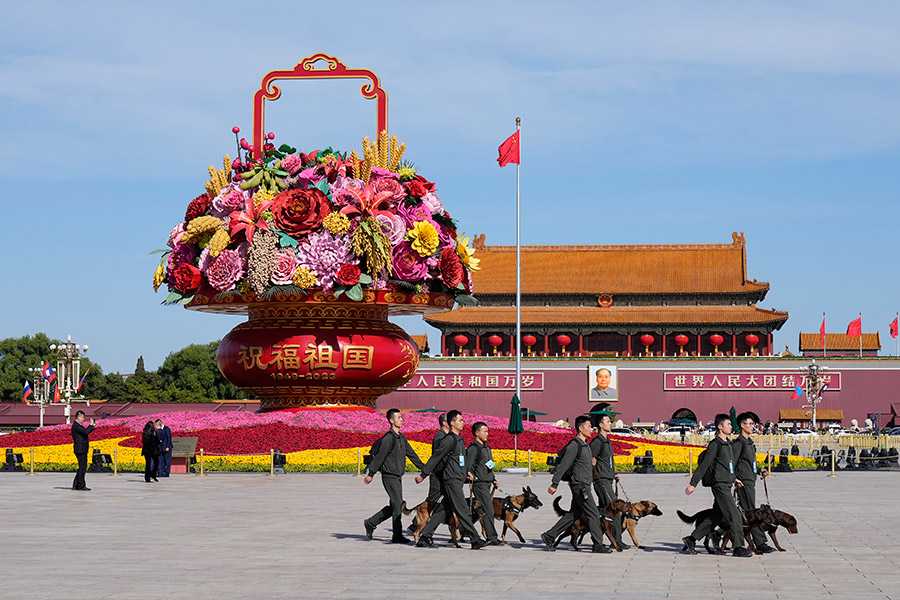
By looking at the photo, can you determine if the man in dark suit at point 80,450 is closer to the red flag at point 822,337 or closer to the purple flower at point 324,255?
the purple flower at point 324,255

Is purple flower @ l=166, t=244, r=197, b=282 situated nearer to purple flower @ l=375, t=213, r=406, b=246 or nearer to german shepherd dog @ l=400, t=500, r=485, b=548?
purple flower @ l=375, t=213, r=406, b=246

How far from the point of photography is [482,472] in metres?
14.5

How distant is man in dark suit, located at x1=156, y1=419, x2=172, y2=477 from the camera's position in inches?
1044

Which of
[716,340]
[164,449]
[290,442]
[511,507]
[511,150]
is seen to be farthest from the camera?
[716,340]

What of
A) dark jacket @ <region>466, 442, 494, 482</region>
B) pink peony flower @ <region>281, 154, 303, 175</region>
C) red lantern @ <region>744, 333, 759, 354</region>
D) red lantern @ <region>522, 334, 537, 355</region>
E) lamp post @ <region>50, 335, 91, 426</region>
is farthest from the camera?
red lantern @ <region>522, 334, 537, 355</region>

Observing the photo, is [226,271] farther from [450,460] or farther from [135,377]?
[135,377]

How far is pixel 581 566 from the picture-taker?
496 inches

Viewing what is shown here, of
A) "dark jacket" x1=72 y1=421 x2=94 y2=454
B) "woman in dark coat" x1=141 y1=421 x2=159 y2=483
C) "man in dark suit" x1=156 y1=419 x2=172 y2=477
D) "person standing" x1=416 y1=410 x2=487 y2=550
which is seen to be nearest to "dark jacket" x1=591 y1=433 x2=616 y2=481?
"person standing" x1=416 y1=410 x2=487 y2=550

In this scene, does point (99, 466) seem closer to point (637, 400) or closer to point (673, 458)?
point (673, 458)

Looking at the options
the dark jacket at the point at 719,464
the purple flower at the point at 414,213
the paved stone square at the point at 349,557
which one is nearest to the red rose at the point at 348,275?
the purple flower at the point at 414,213

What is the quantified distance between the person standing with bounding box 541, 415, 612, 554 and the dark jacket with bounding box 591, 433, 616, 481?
10.7 inches

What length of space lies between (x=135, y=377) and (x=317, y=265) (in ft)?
226

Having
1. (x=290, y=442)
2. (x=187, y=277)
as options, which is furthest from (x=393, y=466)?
(x=187, y=277)

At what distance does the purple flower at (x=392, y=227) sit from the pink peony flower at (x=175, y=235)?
5.69 metres
